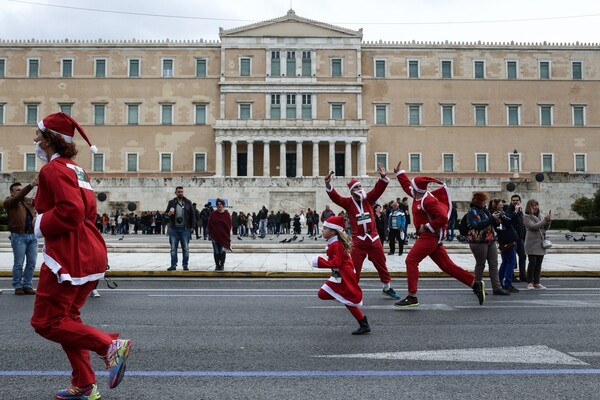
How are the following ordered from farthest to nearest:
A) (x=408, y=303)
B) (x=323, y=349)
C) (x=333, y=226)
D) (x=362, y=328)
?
(x=408, y=303) < (x=333, y=226) < (x=362, y=328) < (x=323, y=349)

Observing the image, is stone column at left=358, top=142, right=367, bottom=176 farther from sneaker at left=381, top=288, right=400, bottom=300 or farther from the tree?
sneaker at left=381, top=288, right=400, bottom=300

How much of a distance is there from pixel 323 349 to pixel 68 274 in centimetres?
281

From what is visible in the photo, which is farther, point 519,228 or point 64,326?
point 519,228

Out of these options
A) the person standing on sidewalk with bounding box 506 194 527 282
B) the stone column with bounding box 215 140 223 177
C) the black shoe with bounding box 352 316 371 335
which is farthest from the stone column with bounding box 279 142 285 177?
the black shoe with bounding box 352 316 371 335

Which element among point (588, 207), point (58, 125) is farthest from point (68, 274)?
point (588, 207)

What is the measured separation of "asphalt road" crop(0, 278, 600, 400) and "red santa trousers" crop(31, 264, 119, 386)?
0.40 metres

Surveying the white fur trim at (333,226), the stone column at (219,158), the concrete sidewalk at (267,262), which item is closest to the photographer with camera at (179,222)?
the concrete sidewalk at (267,262)

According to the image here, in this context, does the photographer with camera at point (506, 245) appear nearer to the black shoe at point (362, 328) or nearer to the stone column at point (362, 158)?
the black shoe at point (362, 328)

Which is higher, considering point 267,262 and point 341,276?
point 341,276

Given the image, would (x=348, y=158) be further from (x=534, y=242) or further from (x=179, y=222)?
(x=534, y=242)

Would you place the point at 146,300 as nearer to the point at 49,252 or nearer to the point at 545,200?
the point at 49,252

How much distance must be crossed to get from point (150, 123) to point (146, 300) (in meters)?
49.8

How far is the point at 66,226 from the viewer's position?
13.7 feet

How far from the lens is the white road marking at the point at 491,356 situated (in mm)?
5504
